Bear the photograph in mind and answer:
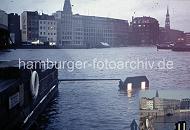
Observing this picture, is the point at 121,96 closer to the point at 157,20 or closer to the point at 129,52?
the point at 129,52

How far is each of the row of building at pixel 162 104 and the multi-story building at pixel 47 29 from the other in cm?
267

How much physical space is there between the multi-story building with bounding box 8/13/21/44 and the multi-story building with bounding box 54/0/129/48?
106 centimetres

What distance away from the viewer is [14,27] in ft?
22.6

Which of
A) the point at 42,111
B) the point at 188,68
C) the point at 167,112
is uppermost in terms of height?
the point at 188,68

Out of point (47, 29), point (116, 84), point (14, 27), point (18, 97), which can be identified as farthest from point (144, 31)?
point (14, 27)

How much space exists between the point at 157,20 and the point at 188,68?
124 cm

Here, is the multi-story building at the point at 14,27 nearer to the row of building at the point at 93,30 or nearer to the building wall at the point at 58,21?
the row of building at the point at 93,30

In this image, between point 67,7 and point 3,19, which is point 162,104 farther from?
point 3,19

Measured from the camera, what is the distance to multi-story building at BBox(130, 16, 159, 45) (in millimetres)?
6188

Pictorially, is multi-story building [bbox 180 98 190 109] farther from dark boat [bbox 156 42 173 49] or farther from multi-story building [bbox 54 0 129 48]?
multi-story building [bbox 54 0 129 48]

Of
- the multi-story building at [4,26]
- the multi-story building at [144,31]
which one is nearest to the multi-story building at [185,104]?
the multi-story building at [144,31]

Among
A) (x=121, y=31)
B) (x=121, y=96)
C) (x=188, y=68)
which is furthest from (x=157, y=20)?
(x=121, y=96)

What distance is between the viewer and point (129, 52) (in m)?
6.16

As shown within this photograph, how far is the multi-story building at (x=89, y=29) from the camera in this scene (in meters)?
6.25
